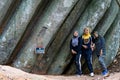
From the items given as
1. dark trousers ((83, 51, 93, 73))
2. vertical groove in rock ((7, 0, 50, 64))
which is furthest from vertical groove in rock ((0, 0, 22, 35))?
dark trousers ((83, 51, 93, 73))

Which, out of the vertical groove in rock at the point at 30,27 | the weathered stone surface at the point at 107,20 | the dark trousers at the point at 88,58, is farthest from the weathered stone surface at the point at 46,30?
the weathered stone surface at the point at 107,20

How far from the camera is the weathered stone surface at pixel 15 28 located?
1038cm

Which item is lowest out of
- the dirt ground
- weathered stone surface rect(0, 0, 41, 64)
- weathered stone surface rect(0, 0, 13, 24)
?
the dirt ground

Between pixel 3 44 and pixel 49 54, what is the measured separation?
161 centimetres

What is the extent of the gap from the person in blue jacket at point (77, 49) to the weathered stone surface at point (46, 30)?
64 centimetres

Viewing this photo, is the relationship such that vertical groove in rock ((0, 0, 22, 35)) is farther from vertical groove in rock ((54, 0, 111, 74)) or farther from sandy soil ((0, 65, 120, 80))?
vertical groove in rock ((54, 0, 111, 74))

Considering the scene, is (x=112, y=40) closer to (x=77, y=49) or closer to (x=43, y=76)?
(x=77, y=49)

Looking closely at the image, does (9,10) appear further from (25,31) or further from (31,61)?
(31,61)

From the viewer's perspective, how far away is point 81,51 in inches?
434

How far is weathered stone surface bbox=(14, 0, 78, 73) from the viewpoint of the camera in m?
10.6

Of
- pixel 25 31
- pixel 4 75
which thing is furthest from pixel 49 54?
pixel 4 75

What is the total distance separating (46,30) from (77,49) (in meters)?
1.17

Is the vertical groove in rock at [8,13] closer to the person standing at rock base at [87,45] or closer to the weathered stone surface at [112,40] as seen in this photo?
the person standing at rock base at [87,45]

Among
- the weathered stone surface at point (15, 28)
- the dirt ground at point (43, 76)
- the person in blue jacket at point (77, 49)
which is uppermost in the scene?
the weathered stone surface at point (15, 28)
